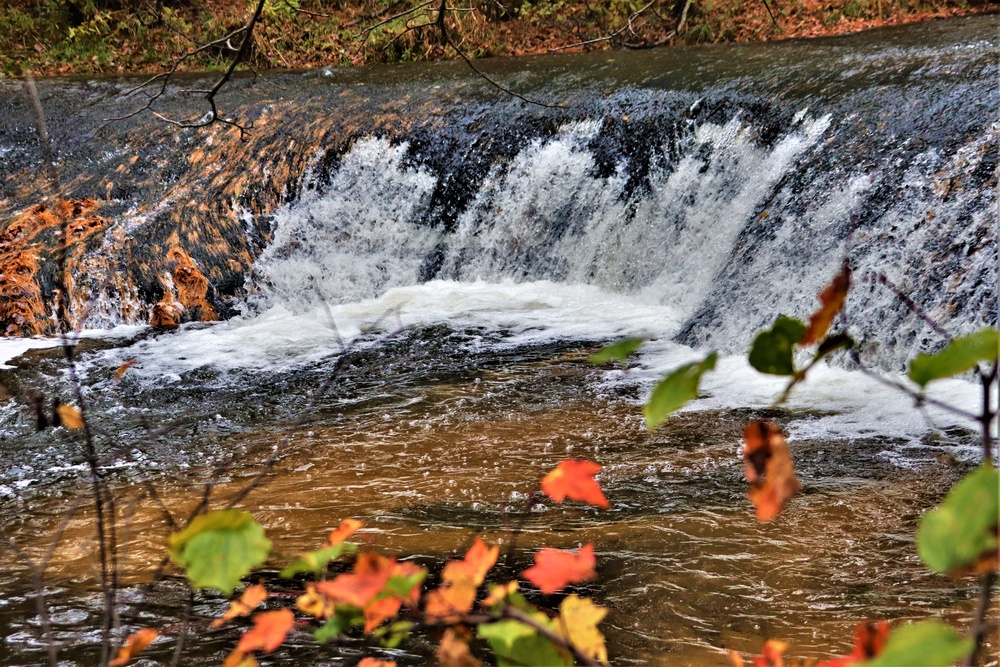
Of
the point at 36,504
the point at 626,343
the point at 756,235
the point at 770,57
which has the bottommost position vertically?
the point at 36,504

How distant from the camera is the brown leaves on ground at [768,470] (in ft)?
2.73

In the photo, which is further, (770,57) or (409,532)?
(770,57)

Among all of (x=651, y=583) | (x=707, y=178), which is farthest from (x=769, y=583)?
(x=707, y=178)

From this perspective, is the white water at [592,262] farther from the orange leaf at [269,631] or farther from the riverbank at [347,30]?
the riverbank at [347,30]

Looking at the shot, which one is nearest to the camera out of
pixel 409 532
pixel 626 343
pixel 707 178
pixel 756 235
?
pixel 626 343

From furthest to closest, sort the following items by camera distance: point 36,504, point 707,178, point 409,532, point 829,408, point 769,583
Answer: point 707,178, point 829,408, point 36,504, point 409,532, point 769,583

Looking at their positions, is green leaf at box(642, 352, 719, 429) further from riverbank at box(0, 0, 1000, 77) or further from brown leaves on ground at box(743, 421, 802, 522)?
riverbank at box(0, 0, 1000, 77)

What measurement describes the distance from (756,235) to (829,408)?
6.59ft

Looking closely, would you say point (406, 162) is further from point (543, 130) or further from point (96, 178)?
point (96, 178)

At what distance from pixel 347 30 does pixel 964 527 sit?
40.9 feet

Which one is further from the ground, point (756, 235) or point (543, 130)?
point (543, 130)

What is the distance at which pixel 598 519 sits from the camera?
3203 millimetres

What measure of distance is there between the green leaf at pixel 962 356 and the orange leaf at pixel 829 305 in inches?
3.8

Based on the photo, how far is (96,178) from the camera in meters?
8.28
